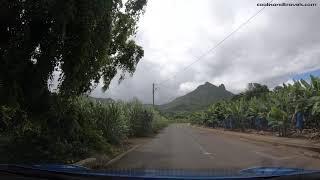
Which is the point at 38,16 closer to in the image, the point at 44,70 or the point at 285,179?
the point at 44,70

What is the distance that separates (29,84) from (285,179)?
9.06 metres

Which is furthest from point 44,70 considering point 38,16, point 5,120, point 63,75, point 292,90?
point 292,90

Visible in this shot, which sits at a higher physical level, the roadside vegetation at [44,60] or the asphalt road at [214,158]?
the roadside vegetation at [44,60]

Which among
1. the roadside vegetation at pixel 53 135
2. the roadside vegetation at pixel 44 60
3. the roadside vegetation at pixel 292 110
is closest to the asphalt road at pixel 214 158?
the roadside vegetation at pixel 53 135

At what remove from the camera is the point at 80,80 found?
12445 millimetres

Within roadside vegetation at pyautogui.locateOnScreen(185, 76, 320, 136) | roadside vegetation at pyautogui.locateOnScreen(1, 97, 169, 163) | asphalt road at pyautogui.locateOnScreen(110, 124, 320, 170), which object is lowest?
asphalt road at pyautogui.locateOnScreen(110, 124, 320, 170)

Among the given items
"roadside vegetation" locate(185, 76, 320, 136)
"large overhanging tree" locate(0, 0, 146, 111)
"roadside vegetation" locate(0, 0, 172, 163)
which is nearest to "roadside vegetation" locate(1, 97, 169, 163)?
"roadside vegetation" locate(0, 0, 172, 163)

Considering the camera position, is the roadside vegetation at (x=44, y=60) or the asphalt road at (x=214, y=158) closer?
the roadside vegetation at (x=44, y=60)

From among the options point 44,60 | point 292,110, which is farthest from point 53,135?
point 292,110

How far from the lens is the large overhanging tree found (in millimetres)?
10812

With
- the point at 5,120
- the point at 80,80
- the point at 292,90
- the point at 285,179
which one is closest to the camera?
the point at 285,179

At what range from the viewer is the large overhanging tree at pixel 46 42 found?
35.5 ft

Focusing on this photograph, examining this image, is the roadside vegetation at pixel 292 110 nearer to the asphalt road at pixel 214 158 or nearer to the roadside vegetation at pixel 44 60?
the asphalt road at pixel 214 158

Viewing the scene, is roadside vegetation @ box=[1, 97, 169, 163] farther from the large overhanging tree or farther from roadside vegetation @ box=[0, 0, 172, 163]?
the large overhanging tree
